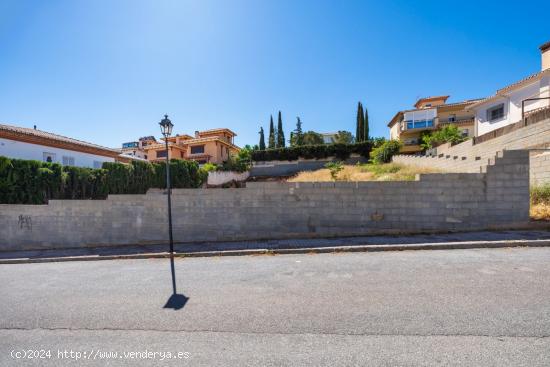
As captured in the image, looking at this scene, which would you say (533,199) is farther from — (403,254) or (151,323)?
(151,323)

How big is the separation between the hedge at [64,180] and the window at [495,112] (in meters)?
31.2

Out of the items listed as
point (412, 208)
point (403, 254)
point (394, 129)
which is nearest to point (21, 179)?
point (403, 254)

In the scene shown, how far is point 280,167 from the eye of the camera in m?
32.0

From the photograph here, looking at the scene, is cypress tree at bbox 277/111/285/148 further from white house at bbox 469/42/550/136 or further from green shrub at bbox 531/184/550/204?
green shrub at bbox 531/184/550/204

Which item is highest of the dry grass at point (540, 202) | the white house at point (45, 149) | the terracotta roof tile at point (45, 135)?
the terracotta roof tile at point (45, 135)

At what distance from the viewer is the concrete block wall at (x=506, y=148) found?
9.20m

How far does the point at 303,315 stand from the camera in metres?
3.42

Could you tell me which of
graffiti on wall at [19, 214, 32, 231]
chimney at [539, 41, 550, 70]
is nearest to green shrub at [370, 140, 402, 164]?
chimney at [539, 41, 550, 70]

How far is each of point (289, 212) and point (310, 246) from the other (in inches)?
67.8

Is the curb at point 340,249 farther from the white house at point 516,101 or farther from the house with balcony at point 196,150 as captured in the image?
the house with balcony at point 196,150

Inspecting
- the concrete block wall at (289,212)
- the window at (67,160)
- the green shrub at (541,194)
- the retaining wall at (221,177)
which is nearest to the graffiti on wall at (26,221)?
the concrete block wall at (289,212)

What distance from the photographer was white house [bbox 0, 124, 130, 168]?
633 inches

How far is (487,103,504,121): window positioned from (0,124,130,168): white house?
38.5 meters

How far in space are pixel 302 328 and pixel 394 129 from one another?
47.2 m
